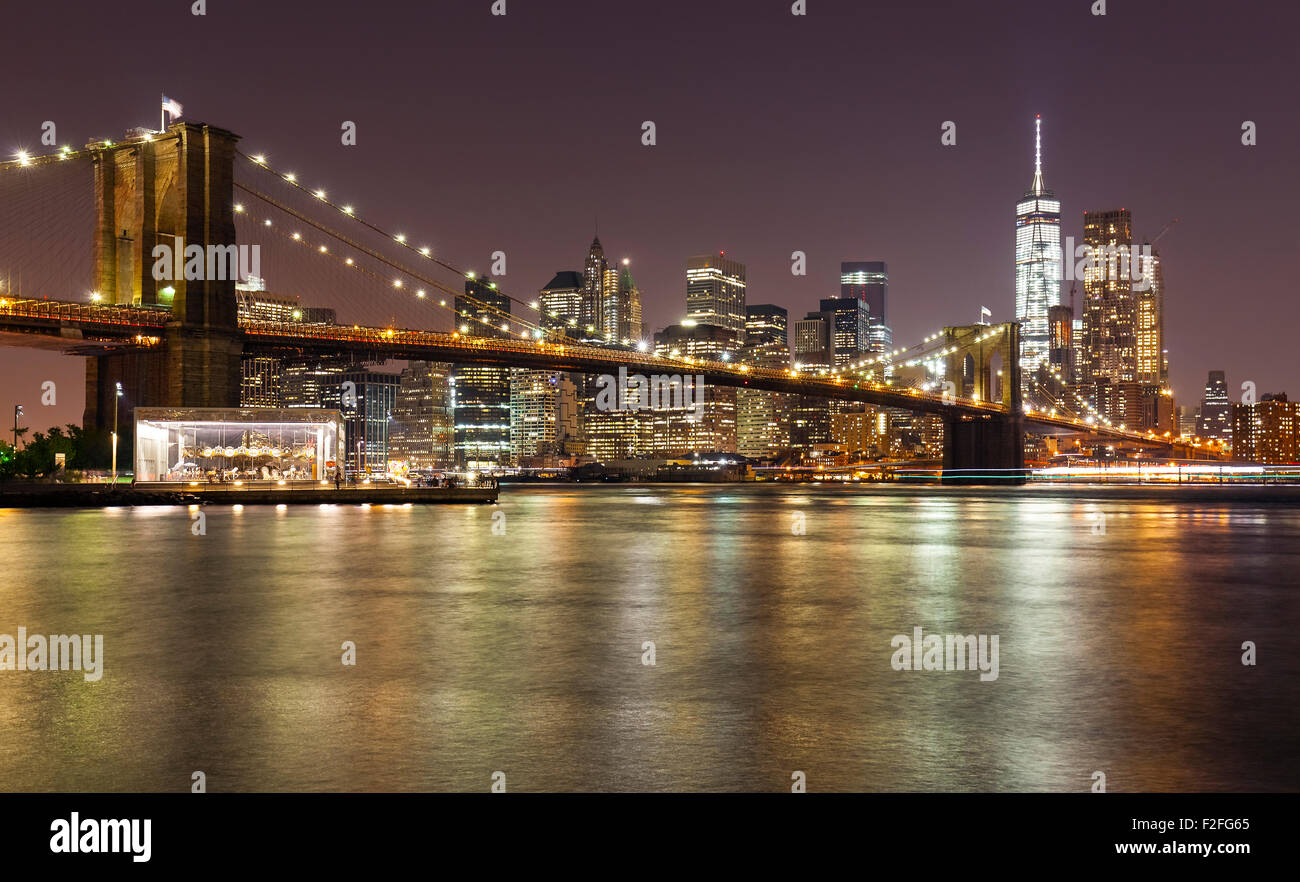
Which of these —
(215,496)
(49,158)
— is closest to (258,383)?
(49,158)

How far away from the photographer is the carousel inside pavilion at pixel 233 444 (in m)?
59.2

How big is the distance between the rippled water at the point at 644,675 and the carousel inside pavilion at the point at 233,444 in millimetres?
37899

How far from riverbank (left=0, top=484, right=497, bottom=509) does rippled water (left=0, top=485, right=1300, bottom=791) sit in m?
30.7

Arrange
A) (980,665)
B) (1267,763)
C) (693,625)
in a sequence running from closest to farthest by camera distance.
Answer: (1267,763) → (980,665) → (693,625)

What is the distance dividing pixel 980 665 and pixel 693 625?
12.9ft

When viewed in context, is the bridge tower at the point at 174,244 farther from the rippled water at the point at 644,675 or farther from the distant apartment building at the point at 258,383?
the distant apartment building at the point at 258,383

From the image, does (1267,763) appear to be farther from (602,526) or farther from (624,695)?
(602,526)

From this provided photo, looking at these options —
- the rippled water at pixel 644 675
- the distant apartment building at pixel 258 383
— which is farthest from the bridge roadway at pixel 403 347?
the distant apartment building at pixel 258 383

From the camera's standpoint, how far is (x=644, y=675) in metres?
10.2

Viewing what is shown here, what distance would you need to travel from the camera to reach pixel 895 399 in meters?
104

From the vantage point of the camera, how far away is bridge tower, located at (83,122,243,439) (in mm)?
62469

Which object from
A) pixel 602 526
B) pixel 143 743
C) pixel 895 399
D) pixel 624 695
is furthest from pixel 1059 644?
pixel 895 399

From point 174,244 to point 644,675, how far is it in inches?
2500

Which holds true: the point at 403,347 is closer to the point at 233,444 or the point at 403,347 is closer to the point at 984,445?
the point at 233,444
